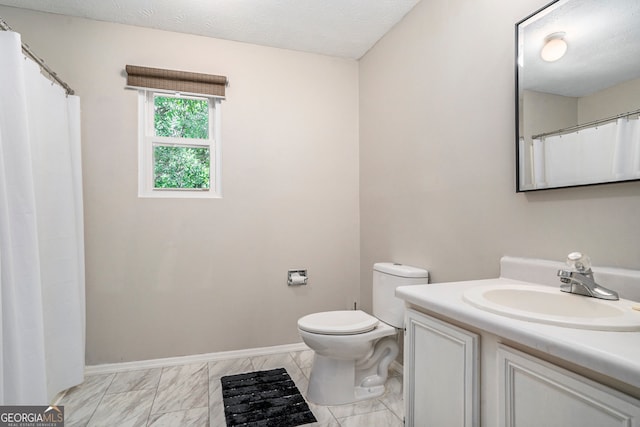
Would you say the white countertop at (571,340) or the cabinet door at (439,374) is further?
the cabinet door at (439,374)

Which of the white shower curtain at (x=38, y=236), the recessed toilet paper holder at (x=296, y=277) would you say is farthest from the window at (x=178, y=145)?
the recessed toilet paper holder at (x=296, y=277)

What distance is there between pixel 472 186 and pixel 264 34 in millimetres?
1865

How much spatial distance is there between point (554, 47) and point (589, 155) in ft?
1.53

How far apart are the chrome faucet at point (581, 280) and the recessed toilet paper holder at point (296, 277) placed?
1.89 meters

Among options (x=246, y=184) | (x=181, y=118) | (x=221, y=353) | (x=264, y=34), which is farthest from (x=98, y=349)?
(x=264, y=34)

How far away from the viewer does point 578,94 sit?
1275 millimetres

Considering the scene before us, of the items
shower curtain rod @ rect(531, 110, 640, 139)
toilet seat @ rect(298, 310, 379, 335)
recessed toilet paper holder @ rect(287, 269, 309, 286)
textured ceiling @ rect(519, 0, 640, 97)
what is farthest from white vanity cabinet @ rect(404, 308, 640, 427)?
recessed toilet paper holder @ rect(287, 269, 309, 286)

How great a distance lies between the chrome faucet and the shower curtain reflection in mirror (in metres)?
0.29

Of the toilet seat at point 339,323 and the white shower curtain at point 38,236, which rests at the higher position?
the white shower curtain at point 38,236

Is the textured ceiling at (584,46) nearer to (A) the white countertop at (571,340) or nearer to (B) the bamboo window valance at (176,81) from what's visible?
(A) the white countertop at (571,340)

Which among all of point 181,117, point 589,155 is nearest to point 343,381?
point 589,155

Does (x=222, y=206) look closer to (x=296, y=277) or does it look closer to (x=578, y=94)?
(x=296, y=277)

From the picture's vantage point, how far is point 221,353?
2607 mm

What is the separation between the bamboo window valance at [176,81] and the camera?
2412 millimetres
